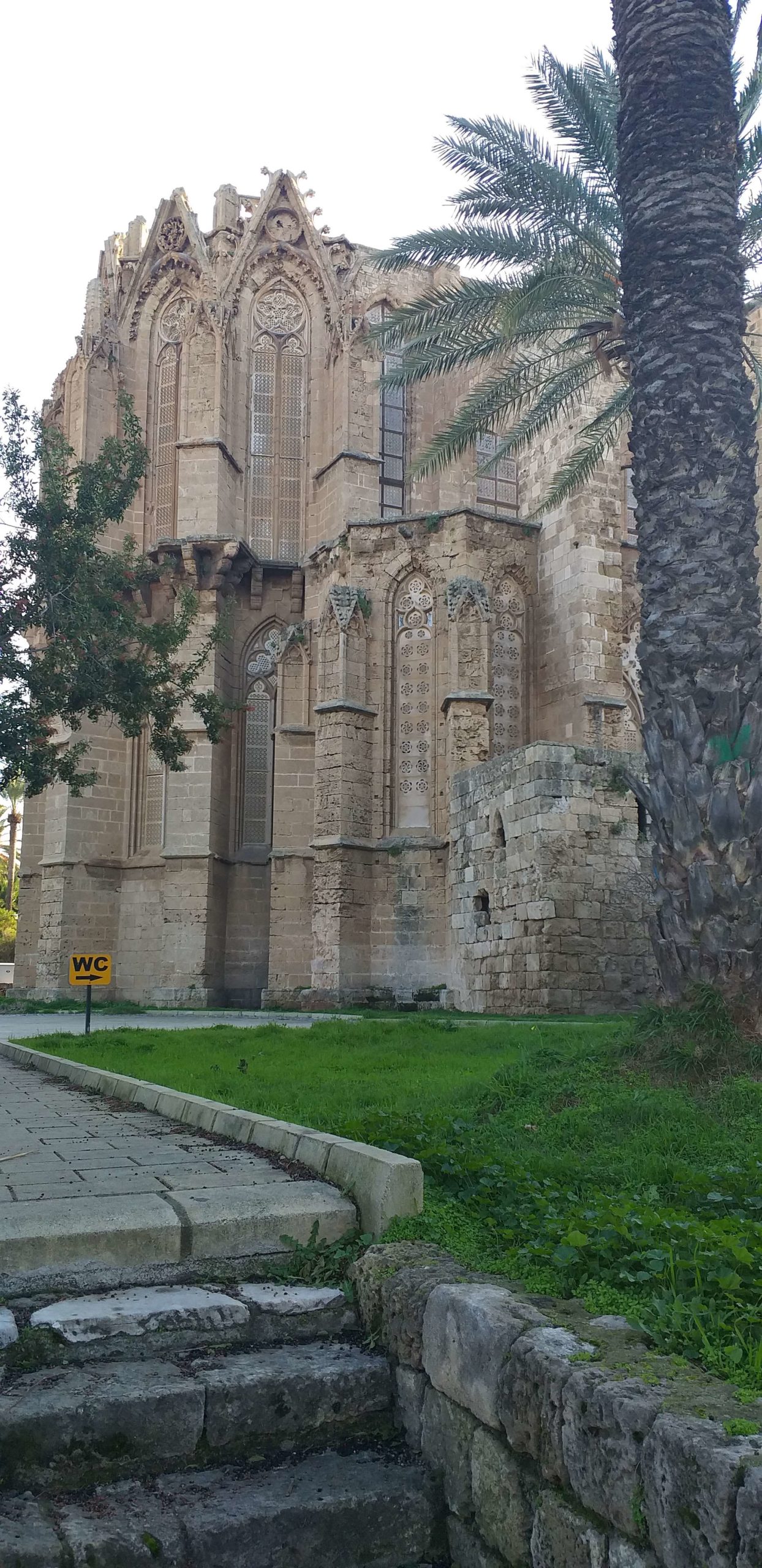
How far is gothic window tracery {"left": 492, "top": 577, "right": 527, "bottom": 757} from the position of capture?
79.9 ft

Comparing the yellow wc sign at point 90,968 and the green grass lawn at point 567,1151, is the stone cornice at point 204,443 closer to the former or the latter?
the yellow wc sign at point 90,968

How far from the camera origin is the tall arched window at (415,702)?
2330cm

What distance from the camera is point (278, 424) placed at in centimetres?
2775

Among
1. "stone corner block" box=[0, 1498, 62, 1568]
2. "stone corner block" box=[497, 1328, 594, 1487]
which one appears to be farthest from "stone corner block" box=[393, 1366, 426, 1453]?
"stone corner block" box=[0, 1498, 62, 1568]

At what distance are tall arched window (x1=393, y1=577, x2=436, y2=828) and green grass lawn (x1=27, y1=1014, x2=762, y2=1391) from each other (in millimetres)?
12640

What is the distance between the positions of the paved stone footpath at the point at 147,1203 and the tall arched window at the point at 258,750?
2072 cm

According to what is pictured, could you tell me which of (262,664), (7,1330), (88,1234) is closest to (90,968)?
(88,1234)

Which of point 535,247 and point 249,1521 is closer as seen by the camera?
point 249,1521

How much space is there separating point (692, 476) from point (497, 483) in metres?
20.6

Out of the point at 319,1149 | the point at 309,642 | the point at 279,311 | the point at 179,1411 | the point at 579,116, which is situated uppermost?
the point at 279,311

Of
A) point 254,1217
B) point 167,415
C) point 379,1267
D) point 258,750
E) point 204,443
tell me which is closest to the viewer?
point 379,1267

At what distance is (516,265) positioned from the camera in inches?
549

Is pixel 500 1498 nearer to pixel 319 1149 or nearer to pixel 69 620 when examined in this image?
pixel 319 1149

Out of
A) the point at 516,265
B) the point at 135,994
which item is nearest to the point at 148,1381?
the point at 516,265
